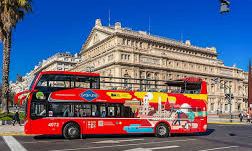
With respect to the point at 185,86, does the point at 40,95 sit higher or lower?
lower

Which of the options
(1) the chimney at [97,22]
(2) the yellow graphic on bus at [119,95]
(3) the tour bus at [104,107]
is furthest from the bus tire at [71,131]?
(1) the chimney at [97,22]

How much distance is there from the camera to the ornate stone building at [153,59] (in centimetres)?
8438

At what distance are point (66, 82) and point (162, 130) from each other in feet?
25.6

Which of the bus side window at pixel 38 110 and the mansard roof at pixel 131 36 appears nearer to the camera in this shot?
the bus side window at pixel 38 110

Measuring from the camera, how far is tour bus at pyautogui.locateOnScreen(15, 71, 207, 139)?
20609mm

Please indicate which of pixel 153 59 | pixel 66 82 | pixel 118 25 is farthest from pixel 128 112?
pixel 153 59

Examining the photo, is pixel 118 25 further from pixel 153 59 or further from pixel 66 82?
pixel 66 82

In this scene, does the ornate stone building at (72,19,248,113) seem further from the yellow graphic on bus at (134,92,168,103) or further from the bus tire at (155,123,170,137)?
the yellow graphic on bus at (134,92,168,103)

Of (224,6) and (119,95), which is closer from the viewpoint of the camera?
(224,6)

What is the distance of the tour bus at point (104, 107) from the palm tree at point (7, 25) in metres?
14.9

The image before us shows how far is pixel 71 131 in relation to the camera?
69.7ft

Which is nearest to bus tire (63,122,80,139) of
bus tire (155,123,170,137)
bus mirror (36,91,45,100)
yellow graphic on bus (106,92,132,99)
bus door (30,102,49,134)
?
bus door (30,102,49,134)

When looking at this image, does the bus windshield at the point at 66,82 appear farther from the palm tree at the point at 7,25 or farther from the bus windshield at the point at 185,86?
the palm tree at the point at 7,25

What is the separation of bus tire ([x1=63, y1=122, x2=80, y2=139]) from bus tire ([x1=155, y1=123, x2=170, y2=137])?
19.0 ft
